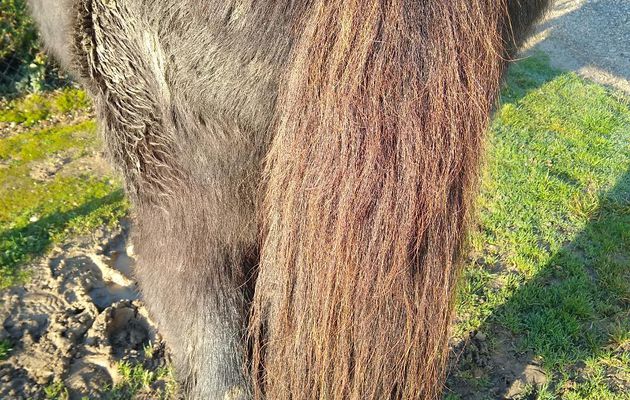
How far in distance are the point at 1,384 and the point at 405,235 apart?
243 cm

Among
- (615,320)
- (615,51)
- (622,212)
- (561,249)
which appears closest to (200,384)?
(615,320)

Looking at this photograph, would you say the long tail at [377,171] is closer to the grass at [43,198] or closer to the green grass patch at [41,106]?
the grass at [43,198]

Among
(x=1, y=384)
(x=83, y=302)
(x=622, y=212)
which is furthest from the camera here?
(x=622, y=212)

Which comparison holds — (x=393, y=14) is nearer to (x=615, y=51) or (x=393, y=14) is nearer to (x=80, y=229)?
(x=80, y=229)

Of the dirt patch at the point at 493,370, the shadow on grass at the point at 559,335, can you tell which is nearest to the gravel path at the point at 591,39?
the shadow on grass at the point at 559,335

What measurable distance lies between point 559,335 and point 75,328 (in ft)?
9.03

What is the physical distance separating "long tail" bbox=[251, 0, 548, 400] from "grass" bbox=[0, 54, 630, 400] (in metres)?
0.99

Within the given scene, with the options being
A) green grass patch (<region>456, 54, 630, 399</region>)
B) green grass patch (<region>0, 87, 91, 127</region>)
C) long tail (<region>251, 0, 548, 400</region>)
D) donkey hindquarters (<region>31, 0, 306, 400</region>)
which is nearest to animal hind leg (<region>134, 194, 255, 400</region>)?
donkey hindquarters (<region>31, 0, 306, 400</region>)

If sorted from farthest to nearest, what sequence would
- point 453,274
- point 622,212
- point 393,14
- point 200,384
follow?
point 622,212
point 200,384
point 453,274
point 393,14

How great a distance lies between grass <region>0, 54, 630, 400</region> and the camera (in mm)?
2775

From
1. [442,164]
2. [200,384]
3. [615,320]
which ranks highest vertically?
[442,164]

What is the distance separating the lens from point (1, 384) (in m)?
2.44

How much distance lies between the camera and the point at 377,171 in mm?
919

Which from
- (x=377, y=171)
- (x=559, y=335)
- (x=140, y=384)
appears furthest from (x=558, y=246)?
(x=377, y=171)
